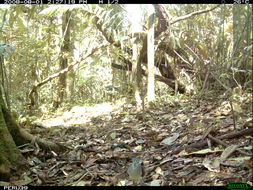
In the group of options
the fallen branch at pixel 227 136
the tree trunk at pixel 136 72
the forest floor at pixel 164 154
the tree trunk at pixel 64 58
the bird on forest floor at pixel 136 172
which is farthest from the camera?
the tree trunk at pixel 64 58

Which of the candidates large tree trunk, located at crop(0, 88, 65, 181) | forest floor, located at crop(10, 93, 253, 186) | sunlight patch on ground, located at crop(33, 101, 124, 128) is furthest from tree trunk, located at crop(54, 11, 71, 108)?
large tree trunk, located at crop(0, 88, 65, 181)

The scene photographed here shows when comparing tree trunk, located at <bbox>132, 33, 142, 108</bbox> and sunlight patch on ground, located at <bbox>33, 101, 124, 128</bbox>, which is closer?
sunlight patch on ground, located at <bbox>33, 101, 124, 128</bbox>

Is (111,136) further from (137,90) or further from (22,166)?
(137,90)

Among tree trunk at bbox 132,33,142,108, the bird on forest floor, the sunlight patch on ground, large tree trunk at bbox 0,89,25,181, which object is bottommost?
the sunlight patch on ground

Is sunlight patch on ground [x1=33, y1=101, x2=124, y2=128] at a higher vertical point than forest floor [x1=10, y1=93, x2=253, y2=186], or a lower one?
lower

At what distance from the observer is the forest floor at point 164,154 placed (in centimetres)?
159

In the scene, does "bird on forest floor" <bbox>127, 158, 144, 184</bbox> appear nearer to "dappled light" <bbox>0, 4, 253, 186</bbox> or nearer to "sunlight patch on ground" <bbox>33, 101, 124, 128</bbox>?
"dappled light" <bbox>0, 4, 253, 186</bbox>

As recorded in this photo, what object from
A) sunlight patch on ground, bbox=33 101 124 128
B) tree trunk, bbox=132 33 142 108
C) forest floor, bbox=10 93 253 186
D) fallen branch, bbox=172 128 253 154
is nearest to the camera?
forest floor, bbox=10 93 253 186

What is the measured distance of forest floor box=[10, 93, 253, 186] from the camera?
159cm

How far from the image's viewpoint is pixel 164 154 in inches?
83.9

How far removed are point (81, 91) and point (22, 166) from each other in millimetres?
6703

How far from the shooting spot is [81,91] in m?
8.60

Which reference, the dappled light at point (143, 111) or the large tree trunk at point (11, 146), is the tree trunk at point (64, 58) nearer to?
the dappled light at point (143, 111)

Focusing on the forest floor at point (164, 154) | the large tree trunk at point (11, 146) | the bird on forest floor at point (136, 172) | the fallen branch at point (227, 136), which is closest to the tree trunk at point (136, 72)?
the forest floor at point (164, 154)
